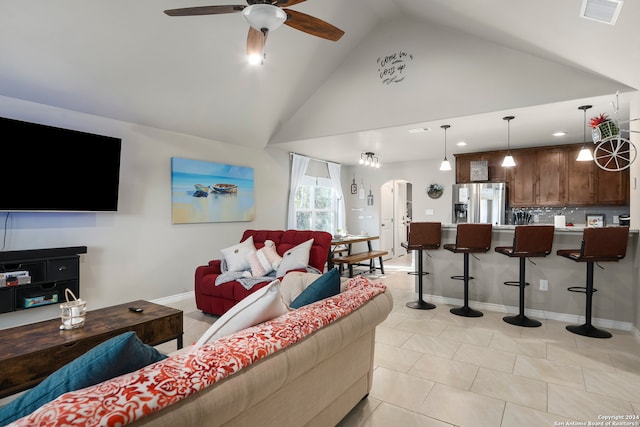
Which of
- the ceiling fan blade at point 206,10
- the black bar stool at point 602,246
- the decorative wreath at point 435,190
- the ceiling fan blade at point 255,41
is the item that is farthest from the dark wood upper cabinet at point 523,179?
the ceiling fan blade at point 206,10

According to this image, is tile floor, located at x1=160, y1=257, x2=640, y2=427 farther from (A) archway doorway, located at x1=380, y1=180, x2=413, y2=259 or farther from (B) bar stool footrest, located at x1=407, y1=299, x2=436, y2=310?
(A) archway doorway, located at x1=380, y1=180, x2=413, y2=259

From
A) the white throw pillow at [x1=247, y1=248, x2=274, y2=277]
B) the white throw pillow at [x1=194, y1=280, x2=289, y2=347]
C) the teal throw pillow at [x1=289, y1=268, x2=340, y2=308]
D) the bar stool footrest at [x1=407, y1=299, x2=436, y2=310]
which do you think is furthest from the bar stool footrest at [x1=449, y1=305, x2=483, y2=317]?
the white throw pillow at [x1=194, y1=280, x2=289, y2=347]

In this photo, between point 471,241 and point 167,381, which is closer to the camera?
point 167,381

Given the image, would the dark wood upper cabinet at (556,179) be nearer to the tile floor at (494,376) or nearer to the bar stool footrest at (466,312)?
the tile floor at (494,376)

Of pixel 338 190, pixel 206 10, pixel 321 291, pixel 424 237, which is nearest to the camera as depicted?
pixel 321 291

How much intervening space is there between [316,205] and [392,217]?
2.32 m

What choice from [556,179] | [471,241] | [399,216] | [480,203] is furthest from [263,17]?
[399,216]

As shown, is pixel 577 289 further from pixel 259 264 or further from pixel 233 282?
pixel 233 282

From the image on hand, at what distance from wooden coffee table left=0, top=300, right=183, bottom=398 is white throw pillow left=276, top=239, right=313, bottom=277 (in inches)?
52.3

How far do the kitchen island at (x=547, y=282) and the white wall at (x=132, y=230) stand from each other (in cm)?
335

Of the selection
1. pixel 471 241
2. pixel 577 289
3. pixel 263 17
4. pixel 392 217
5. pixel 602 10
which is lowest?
pixel 577 289

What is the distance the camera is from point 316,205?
7.86 metres

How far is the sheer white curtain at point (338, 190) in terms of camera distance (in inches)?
323

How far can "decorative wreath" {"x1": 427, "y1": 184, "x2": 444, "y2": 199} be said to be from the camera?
734cm
